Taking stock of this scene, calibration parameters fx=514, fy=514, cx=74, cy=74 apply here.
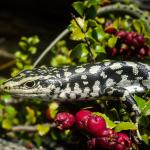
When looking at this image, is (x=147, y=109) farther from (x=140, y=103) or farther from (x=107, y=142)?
(x=107, y=142)

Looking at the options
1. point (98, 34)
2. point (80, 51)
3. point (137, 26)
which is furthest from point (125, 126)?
point (137, 26)

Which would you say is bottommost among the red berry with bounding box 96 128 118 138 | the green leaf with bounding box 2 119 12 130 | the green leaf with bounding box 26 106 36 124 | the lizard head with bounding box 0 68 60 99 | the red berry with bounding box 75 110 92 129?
the red berry with bounding box 96 128 118 138

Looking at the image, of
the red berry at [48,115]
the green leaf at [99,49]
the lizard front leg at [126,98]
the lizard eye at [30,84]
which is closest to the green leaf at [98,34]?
the green leaf at [99,49]

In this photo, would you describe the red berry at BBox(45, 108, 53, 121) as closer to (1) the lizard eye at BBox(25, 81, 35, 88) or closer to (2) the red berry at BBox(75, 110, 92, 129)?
(1) the lizard eye at BBox(25, 81, 35, 88)

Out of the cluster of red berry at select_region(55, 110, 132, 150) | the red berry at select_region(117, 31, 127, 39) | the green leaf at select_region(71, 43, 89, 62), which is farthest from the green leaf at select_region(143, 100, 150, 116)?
the red berry at select_region(117, 31, 127, 39)

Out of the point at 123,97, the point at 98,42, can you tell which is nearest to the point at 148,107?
the point at 123,97

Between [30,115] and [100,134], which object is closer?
[100,134]
